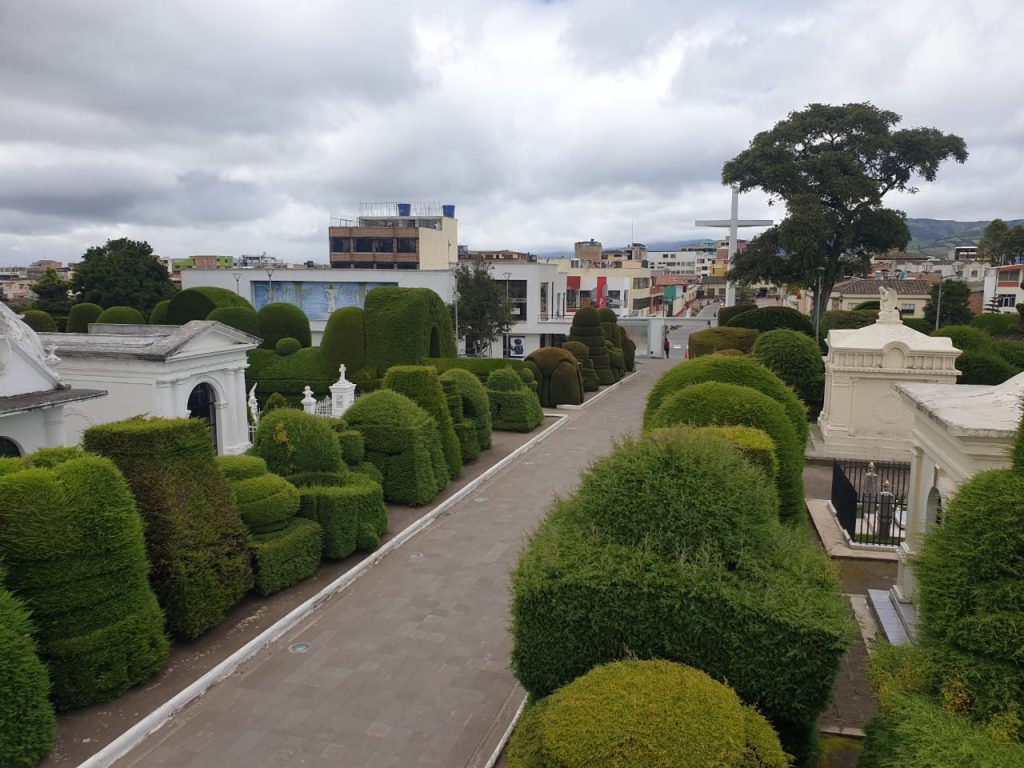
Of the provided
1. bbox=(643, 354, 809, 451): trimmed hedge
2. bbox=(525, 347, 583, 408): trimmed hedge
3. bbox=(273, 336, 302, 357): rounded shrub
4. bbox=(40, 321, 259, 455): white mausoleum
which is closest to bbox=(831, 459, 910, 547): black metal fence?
bbox=(643, 354, 809, 451): trimmed hedge

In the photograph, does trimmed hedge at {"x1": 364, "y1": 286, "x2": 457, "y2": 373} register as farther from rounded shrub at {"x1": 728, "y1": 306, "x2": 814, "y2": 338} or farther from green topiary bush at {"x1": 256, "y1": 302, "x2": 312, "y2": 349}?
rounded shrub at {"x1": 728, "y1": 306, "x2": 814, "y2": 338}

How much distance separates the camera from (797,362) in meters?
24.2

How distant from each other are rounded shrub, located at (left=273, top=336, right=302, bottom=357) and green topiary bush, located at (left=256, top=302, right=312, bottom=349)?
164 cm

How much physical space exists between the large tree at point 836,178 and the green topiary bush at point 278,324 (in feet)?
79.1

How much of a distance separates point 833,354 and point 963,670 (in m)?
16.8

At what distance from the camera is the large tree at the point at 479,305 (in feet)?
133

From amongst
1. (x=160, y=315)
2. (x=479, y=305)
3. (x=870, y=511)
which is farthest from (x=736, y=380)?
(x=160, y=315)

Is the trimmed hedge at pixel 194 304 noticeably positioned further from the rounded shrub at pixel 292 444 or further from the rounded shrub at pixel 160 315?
the rounded shrub at pixel 292 444

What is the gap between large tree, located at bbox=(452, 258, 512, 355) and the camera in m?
40.5

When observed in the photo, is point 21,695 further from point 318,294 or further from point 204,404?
point 318,294

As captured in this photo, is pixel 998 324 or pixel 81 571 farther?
pixel 998 324

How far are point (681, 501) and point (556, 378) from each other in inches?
969

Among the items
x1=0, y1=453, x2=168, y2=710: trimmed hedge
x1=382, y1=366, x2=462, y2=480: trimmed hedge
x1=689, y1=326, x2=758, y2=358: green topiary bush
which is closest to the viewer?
x1=0, y1=453, x2=168, y2=710: trimmed hedge

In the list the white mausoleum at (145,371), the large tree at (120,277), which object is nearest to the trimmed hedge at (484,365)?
the white mausoleum at (145,371)
